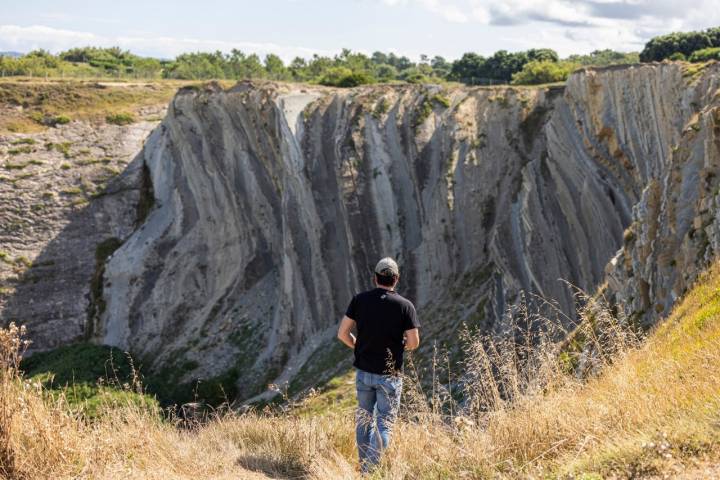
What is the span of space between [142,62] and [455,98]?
2291 inches

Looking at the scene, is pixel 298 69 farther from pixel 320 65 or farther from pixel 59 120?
pixel 59 120

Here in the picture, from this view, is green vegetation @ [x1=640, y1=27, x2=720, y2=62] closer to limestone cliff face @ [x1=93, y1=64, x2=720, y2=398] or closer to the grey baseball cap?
limestone cliff face @ [x1=93, y1=64, x2=720, y2=398]

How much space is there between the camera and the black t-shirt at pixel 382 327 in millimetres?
7625

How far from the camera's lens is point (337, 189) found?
2908cm

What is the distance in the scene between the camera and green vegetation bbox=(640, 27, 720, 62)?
4553cm

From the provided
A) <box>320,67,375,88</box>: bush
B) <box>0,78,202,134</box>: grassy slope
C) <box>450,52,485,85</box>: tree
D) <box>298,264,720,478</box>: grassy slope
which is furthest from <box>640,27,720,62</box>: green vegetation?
<box>298,264,720,478</box>: grassy slope

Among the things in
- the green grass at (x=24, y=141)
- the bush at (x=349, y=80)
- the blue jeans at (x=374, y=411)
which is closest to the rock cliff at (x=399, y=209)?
the blue jeans at (x=374, y=411)

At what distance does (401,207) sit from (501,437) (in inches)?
836

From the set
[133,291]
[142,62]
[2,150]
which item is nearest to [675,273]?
[133,291]

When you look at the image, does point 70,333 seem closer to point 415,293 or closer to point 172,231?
point 172,231

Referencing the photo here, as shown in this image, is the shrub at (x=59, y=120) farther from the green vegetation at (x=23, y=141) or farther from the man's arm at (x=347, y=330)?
the man's arm at (x=347, y=330)

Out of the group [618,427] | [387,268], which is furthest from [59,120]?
[618,427]

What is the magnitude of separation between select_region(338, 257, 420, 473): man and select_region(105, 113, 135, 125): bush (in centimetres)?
3882

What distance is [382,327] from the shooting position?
764cm
